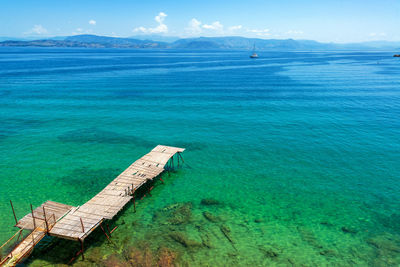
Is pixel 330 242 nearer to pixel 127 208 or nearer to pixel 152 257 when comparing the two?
pixel 152 257

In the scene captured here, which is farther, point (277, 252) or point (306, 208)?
point (306, 208)

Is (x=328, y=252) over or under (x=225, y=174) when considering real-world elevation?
under

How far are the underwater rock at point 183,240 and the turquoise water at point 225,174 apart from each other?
117mm

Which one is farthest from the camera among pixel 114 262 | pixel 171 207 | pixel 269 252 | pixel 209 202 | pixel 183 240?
pixel 209 202

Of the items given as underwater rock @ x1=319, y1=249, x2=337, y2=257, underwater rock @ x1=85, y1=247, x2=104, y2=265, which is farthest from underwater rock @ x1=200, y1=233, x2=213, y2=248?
underwater rock @ x1=319, y1=249, x2=337, y2=257

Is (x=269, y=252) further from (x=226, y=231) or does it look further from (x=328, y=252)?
(x=328, y=252)

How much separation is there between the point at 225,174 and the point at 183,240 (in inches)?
505

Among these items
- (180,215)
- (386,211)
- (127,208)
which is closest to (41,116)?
(127,208)

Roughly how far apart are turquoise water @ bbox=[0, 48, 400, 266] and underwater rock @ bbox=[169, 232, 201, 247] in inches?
4.6

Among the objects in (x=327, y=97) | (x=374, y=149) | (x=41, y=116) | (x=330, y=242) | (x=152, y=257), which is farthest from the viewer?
(x=327, y=97)

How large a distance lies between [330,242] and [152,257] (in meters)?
15.7

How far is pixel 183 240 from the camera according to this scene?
21938 mm

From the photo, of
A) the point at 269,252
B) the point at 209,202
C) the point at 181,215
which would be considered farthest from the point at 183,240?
the point at 269,252

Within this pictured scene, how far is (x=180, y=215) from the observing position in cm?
2530
